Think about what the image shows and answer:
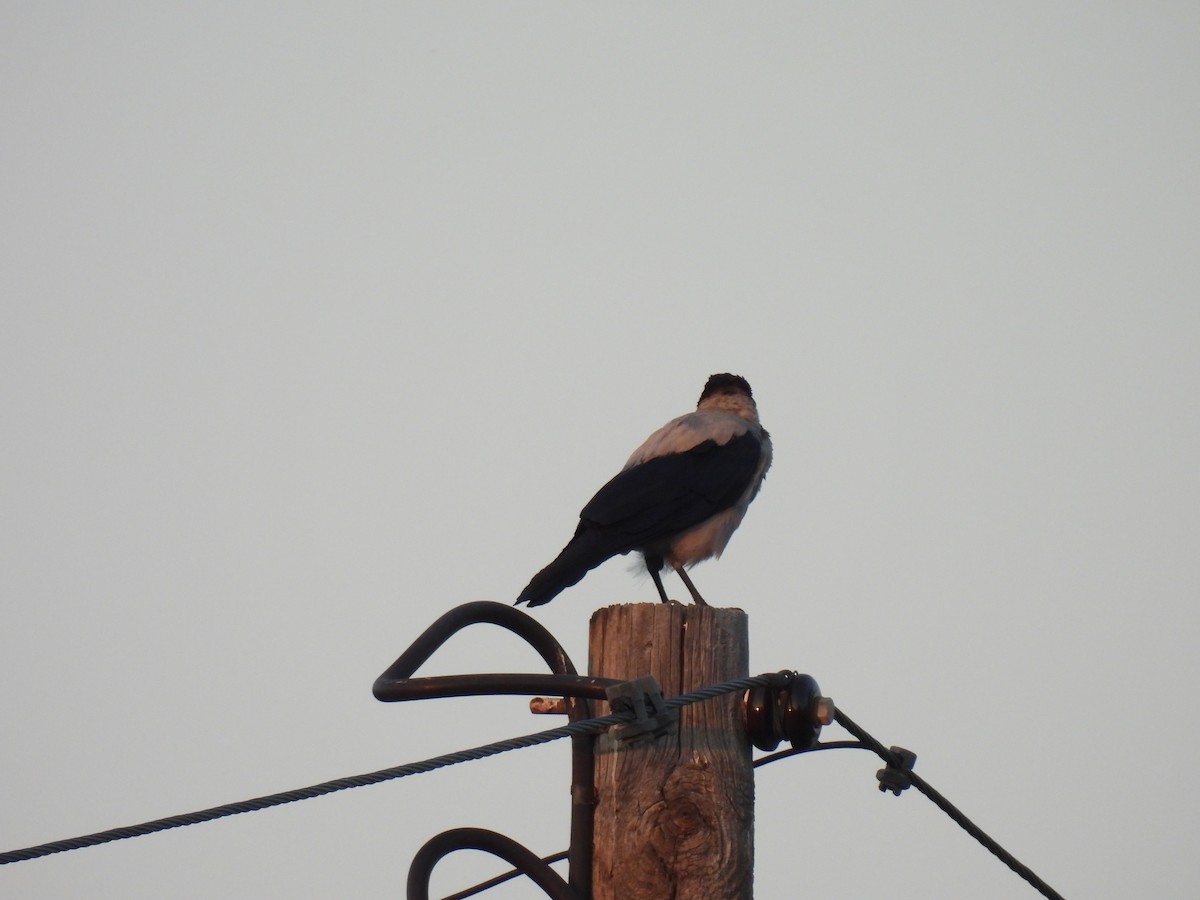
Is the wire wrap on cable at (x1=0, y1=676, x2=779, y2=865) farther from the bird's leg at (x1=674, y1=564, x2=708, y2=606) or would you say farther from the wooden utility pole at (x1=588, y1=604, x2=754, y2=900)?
the bird's leg at (x1=674, y1=564, x2=708, y2=606)

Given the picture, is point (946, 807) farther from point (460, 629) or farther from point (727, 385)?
point (727, 385)

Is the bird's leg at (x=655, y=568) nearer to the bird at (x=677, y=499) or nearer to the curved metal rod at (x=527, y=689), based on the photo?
the bird at (x=677, y=499)

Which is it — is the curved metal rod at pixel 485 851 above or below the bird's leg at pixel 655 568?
below

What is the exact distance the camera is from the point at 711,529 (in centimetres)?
642

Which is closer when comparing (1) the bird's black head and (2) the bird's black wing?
(2) the bird's black wing

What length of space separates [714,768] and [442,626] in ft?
2.17

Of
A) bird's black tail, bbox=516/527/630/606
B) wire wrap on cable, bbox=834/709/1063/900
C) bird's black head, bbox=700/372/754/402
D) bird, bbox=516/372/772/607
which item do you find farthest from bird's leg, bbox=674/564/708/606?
wire wrap on cable, bbox=834/709/1063/900

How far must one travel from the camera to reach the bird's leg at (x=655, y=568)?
6.40 meters

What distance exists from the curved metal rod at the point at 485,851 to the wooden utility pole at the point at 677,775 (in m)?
0.09

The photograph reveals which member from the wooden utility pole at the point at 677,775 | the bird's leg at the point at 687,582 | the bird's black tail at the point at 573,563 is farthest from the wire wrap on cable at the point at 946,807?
the bird's leg at the point at 687,582

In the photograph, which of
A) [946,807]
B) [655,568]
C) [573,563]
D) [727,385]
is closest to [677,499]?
[655,568]

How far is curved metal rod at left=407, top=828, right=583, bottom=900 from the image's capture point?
2.96 m

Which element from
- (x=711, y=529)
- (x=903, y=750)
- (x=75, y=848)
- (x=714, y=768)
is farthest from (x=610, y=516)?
(x=75, y=848)

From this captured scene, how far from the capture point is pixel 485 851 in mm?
3125
